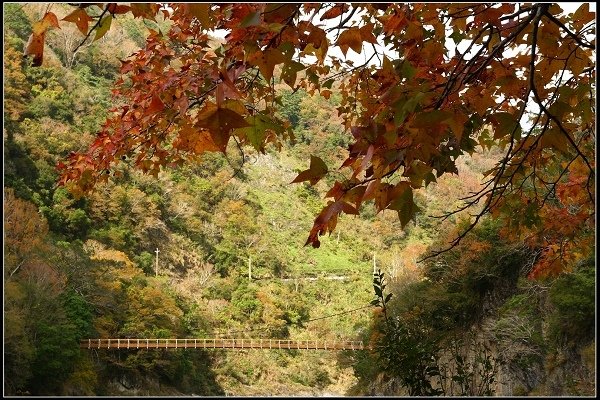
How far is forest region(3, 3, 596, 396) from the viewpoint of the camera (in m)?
1.02

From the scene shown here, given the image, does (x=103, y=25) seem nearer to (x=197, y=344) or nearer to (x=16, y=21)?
(x=197, y=344)

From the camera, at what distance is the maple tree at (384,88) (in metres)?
0.86

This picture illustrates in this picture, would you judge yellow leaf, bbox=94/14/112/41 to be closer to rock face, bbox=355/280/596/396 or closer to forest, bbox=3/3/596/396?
forest, bbox=3/3/596/396

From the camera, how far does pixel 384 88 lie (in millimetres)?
1482

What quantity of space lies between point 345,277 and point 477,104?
77.2ft

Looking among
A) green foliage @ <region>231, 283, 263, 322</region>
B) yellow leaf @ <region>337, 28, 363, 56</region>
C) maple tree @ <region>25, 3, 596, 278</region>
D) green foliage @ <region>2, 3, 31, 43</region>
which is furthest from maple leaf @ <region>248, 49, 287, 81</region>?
green foliage @ <region>2, 3, 31, 43</region>

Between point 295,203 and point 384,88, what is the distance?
2762 centimetres

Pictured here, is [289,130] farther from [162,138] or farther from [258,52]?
[258,52]

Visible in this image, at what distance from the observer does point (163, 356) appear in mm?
15156

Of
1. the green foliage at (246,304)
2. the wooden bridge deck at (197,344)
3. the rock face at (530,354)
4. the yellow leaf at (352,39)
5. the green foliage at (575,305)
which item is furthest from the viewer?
the green foliage at (246,304)

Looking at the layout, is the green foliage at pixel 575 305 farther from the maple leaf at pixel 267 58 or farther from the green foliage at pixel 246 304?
the green foliage at pixel 246 304

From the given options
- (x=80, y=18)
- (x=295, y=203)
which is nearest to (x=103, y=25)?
(x=80, y=18)

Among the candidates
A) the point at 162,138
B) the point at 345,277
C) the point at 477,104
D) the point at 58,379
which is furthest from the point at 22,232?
the point at 345,277

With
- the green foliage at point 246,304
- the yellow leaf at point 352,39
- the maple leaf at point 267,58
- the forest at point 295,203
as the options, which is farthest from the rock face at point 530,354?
the green foliage at point 246,304
